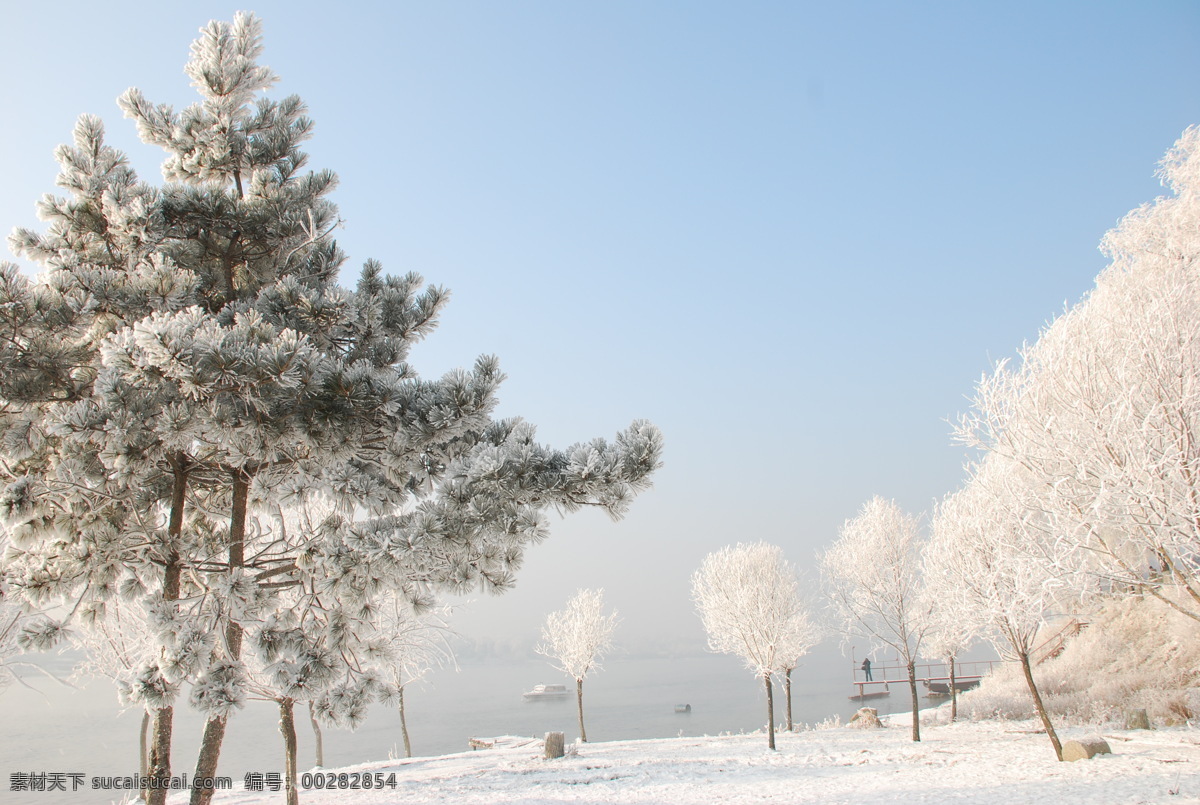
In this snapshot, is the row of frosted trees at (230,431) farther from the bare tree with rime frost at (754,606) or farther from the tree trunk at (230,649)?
the bare tree with rime frost at (754,606)

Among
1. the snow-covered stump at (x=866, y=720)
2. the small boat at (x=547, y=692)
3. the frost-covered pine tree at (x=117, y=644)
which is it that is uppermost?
the frost-covered pine tree at (x=117, y=644)

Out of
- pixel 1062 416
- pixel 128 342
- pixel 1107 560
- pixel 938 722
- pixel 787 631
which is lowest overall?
pixel 938 722

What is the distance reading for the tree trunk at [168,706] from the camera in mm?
6023

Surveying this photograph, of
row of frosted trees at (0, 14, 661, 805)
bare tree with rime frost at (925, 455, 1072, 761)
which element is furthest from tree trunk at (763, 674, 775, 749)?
row of frosted trees at (0, 14, 661, 805)

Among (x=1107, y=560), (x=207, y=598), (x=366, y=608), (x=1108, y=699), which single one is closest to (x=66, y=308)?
(x=207, y=598)

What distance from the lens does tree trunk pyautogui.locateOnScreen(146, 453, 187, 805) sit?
237 inches

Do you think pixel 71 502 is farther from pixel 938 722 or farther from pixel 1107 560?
pixel 938 722

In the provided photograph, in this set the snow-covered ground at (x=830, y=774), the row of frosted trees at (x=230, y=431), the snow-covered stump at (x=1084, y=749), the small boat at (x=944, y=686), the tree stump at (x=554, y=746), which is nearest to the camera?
the row of frosted trees at (x=230, y=431)

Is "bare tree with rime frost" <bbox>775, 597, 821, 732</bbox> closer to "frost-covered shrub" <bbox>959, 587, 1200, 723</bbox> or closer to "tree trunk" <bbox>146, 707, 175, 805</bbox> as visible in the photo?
"frost-covered shrub" <bbox>959, 587, 1200, 723</bbox>

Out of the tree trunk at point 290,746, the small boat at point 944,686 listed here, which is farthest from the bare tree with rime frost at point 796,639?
the small boat at point 944,686

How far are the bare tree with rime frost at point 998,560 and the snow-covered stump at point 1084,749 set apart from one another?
0.25 metres

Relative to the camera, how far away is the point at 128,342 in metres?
4.72

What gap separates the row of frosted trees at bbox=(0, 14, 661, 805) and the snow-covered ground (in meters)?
6.81

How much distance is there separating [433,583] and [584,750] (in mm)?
15257
